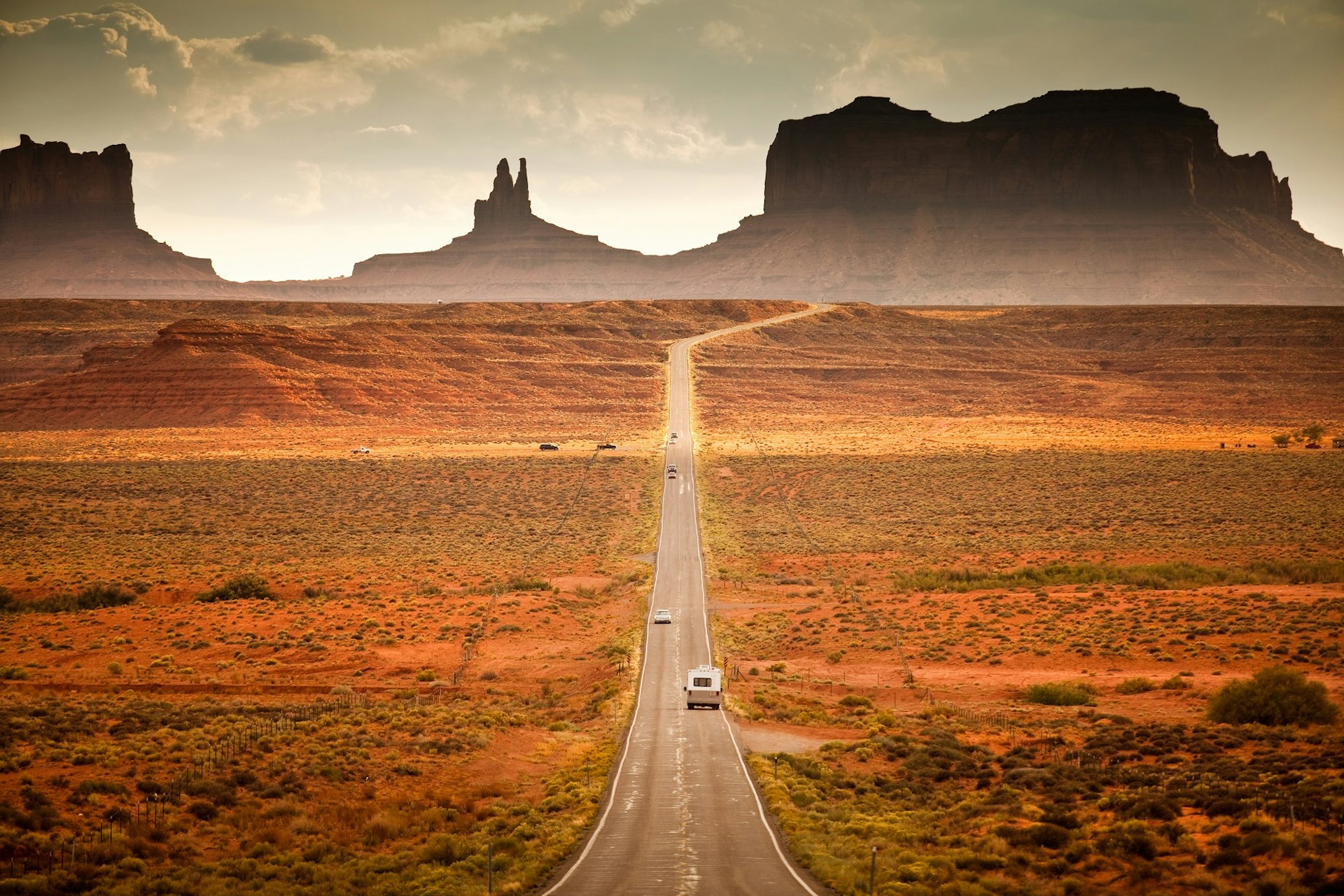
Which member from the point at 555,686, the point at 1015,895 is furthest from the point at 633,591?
the point at 1015,895

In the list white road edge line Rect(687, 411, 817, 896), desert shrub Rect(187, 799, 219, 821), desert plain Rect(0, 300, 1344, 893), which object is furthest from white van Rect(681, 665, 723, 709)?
desert shrub Rect(187, 799, 219, 821)

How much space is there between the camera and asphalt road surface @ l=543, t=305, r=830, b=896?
17.8 metres

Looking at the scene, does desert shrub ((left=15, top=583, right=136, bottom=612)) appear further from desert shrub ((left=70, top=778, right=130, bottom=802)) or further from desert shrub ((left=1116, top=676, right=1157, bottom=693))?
desert shrub ((left=1116, top=676, right=1157, bottom=693))

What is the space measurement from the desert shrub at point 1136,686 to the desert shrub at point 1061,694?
2.69 feet

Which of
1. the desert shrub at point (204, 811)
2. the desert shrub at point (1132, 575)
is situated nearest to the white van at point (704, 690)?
the desert shrub at point (204, 811)

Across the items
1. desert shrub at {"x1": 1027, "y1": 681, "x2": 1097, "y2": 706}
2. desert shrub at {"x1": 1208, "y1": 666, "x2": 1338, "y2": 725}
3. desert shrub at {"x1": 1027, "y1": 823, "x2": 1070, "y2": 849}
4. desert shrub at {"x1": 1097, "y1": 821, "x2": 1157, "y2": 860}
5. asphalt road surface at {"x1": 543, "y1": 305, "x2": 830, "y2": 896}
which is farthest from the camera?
desert shrub at {"x1": 1027, "y1": 681, "x2": 1097, "y2": 706}

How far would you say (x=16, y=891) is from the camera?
53.1 feet

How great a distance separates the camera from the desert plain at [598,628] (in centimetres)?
1941

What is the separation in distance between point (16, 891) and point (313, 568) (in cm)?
3467

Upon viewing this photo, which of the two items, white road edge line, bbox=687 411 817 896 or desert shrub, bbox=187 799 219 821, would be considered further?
desert shrub, bbox=187 799 219 821

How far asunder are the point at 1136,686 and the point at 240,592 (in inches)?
1341

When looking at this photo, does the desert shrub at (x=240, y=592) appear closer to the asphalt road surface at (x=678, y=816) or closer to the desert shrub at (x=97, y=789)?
the asphalt road surface at (x=678, y=816)

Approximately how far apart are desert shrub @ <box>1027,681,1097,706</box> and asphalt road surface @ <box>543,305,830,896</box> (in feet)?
30.4

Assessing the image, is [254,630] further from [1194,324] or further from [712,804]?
[1194,324]
